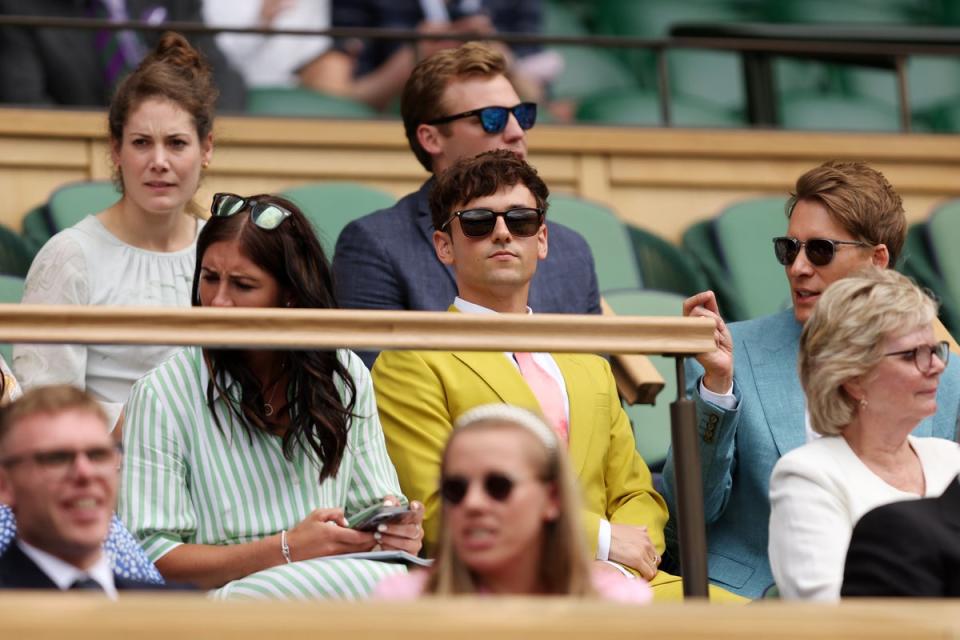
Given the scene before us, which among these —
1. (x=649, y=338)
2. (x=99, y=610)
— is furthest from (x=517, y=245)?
(x=99, y=610)

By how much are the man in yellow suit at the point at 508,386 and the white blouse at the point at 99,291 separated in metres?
0.63

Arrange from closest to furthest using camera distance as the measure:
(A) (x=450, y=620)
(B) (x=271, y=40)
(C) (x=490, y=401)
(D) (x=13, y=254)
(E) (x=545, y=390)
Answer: (A) (x=450, y=620), (C) (x=490, y=401), (E) (x=545, y=390), (D) (x=13, y=254), (B) (x=271, y=40)

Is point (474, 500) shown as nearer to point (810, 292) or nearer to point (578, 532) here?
point (578, 532)

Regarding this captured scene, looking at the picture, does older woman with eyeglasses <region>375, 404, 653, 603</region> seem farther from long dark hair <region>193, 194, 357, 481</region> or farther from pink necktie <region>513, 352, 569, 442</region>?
pink necktie <region>513, 352, 569, 442</region>

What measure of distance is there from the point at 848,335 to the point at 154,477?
3.94 feet

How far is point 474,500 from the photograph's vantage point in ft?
8.65

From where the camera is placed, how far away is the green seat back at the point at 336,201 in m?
5.34

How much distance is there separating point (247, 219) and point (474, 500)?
3.34 ft

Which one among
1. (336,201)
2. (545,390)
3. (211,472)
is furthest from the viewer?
(336,201)

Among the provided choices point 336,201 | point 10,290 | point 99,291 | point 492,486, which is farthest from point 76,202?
point 492,486

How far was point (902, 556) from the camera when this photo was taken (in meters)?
2.91

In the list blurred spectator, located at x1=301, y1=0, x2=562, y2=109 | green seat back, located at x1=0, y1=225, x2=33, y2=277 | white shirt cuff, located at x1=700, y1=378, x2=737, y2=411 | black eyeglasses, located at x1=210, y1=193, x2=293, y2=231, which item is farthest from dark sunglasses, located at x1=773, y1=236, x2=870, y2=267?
blurred spectator, located at x1=301, y1=0, x2=562, y2=109

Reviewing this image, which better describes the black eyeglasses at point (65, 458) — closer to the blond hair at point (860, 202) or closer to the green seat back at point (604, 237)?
the blond hair at point (860, 202)

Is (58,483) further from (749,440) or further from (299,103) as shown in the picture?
(299,103)
